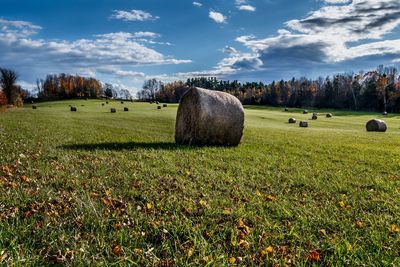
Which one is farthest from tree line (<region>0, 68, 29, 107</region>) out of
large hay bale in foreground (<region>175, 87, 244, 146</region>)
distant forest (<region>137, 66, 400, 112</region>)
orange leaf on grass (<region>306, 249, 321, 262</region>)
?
orange leaf on grass (<region>306, 249, 321, 262</region>)

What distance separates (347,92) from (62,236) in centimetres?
11367

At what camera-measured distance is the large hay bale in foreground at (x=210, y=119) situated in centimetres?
1398

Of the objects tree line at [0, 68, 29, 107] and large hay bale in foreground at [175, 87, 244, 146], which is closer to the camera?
large hay bale in foreground at [175, 87, 244, 146]

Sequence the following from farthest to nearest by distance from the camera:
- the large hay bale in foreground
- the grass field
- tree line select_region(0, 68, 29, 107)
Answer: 1. tree line select_region(0, 68, 29, 107)
2. the large hay bale in foreground
3. the grass field

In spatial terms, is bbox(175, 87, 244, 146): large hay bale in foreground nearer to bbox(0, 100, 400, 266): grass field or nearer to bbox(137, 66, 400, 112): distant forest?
bbox(0, 100, 400, 266): grass field

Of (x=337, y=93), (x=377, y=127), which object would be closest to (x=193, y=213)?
(x=377, y=127)

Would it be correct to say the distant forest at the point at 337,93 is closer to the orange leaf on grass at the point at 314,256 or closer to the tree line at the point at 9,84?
the tree line at the point at 9,84

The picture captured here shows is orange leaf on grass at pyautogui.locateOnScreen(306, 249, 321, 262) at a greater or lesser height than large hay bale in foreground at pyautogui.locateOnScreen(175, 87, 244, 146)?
lesser

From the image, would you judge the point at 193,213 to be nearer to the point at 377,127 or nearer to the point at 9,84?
the point at 377,127

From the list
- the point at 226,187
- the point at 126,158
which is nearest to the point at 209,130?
the point at 126,158

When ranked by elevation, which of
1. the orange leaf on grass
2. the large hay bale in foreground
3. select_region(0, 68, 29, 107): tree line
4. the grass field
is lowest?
the orange leaf on grass

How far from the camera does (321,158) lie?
A: 1161 centimetres

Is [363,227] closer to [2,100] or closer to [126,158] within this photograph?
[126,158]

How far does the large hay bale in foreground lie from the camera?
13977 mm
